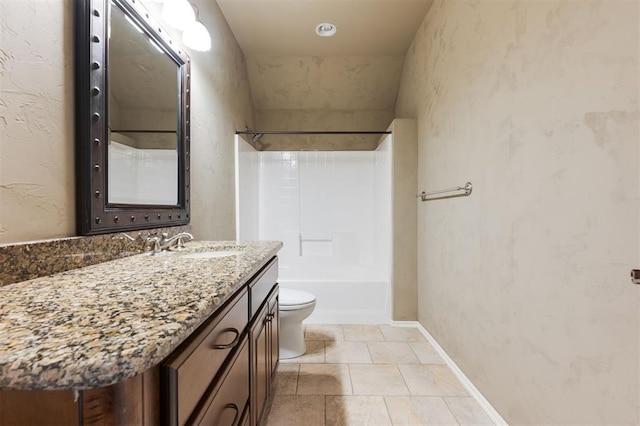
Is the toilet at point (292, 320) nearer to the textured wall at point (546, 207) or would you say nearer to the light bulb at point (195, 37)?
the textured wall at point (546, 207)

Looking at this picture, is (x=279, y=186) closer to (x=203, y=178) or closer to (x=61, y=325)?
(x=203, y=178)

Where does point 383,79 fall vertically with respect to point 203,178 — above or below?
above

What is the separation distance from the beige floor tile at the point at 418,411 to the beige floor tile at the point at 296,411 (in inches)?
14.4

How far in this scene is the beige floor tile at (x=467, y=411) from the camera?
1.43 metres

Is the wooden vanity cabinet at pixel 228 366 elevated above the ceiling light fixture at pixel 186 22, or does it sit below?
below

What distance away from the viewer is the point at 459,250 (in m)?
1.80

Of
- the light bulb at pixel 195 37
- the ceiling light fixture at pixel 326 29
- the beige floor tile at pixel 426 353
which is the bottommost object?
the beige floor tile at pixel 426 353

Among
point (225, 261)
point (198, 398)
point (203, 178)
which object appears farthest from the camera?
point (203, 178)

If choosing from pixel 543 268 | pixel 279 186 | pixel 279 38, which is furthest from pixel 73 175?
pixel 279 186

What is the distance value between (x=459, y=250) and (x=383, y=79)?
223cm

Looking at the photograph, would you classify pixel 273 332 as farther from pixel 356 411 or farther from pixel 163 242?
pixel 163 242

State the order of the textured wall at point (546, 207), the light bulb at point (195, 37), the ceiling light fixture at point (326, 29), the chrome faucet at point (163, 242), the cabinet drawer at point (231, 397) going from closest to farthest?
the cabinet drawer at point (231, 397) → the textured wall at point (546, 207) → the chrome faucet at point (163, 242) → the light bulb at point (195, 37) → the ceiling light fixture at point (326, 29)

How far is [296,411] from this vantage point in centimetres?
152

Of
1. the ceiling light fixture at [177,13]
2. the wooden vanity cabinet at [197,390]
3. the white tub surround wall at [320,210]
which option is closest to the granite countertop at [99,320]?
the wooden vanity cabinet at [197,390]
